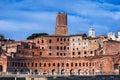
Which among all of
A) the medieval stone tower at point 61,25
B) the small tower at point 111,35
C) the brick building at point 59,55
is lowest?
the brick building at point 59,55

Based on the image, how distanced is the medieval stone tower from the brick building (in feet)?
28.4

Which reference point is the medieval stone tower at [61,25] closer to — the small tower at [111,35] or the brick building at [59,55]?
the brick building at [59,55]

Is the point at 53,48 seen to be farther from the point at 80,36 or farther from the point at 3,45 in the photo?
the point at 3,45

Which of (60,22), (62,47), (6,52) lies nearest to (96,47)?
(62,47)

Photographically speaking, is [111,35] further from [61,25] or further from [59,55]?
[59,55]

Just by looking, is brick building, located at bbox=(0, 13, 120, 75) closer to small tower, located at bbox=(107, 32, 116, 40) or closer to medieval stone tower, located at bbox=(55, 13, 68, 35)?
medieval stone tower, located at bbox=(55, 13, 68, 35)

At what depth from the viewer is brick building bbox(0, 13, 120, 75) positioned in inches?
3890

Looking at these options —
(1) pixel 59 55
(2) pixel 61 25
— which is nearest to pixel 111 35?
(2) pixel 61 25

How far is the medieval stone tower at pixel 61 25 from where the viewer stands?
121062mm

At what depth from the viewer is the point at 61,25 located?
121m

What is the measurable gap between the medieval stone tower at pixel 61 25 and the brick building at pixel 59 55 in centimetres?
865

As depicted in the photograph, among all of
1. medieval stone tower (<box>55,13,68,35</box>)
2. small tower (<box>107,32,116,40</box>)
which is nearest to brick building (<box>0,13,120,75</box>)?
medieval stone tower (<box>55,13,68,35</box>)

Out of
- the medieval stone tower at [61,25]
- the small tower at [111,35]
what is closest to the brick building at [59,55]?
the medieval stone tower at [61,25]

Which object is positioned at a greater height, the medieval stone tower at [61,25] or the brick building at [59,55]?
the medieval stone tower at [61,25]
